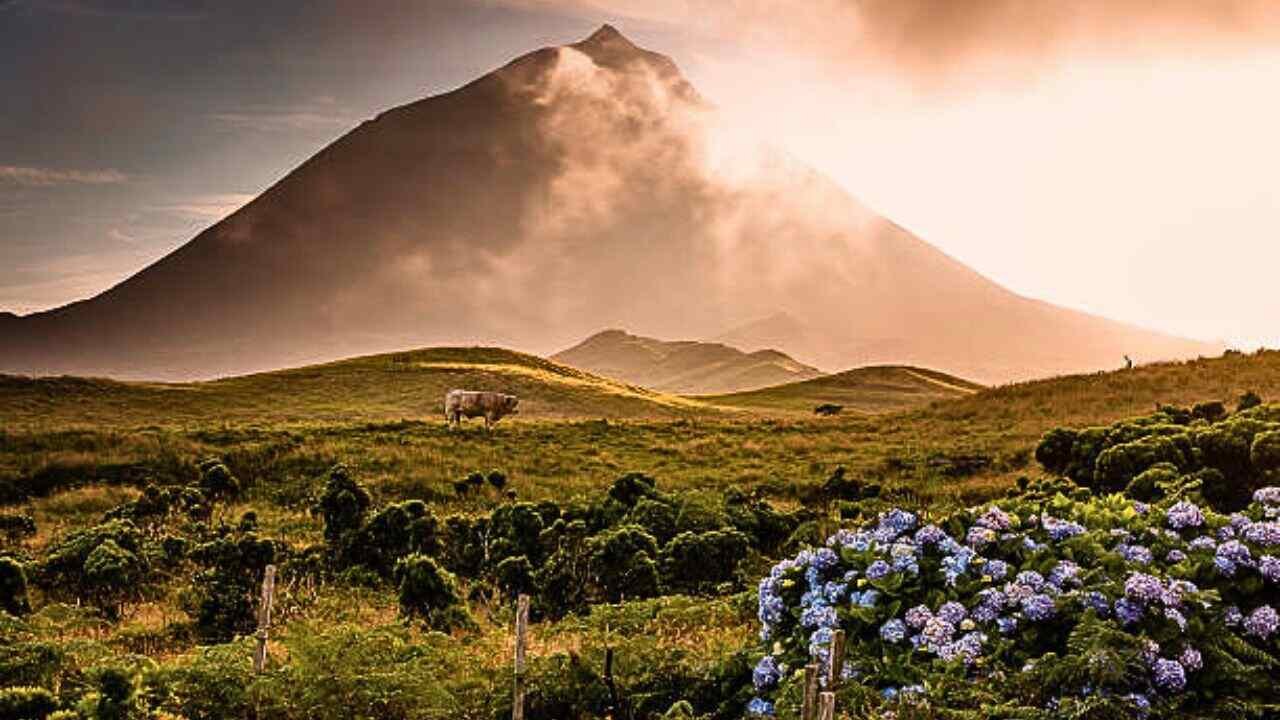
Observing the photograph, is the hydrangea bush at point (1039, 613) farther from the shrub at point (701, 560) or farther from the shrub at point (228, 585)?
the shrub at point (228, 585)

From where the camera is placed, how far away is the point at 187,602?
64.6 feet

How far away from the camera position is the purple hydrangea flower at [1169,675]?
28.6ft

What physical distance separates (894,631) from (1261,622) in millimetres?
3355

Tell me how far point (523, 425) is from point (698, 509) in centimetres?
3229

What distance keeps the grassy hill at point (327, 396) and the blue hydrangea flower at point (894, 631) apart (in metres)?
51.8

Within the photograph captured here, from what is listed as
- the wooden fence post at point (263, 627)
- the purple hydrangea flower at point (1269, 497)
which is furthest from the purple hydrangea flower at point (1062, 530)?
the wooden fence post at point (263, 627)

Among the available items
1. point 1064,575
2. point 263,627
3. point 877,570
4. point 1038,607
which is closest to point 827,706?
point 1038,607

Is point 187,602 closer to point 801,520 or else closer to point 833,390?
point 801,520

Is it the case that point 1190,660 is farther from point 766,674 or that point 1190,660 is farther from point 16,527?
point 16,527

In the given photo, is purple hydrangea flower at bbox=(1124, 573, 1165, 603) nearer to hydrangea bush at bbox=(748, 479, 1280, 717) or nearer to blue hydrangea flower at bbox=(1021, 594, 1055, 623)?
hydrangea bush at bbox=(748, 479, 1280, 717)

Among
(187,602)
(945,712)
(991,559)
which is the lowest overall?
(187,602)

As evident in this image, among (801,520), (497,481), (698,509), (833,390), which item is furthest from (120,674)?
(833,390)

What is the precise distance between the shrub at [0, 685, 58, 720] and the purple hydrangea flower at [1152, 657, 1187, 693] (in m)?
9.08

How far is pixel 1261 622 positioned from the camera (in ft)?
31.4
